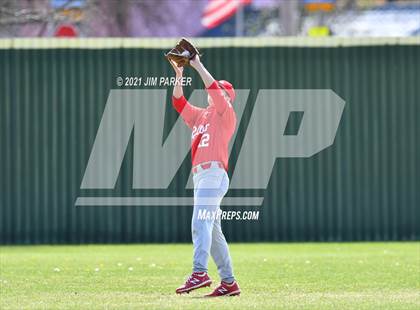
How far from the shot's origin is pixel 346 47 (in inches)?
797

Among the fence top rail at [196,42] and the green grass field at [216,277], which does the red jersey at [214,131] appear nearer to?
the green grass field at [216,277]

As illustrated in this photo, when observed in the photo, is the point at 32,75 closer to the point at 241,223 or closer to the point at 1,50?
the point at 1,50

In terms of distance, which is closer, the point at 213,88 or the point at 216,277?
the point at 213,88

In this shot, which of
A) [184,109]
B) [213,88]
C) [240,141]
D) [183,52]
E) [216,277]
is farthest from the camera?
[240,141]

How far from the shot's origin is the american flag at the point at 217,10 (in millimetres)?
30578

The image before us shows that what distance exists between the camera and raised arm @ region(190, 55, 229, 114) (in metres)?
12.0

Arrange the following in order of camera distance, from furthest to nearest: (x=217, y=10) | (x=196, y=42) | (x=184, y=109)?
(x=217, y=10)
(x=196, y=42)
(x=184, y=109)

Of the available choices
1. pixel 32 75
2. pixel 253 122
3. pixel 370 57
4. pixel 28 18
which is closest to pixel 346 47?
pixel 370 57

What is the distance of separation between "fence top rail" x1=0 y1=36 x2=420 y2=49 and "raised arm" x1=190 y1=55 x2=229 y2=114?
305 inches

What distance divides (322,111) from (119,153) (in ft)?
10.3

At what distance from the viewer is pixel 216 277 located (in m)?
14.5

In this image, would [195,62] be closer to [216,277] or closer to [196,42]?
[216,277]

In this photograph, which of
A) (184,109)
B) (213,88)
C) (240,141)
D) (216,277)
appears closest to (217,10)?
(240,141)

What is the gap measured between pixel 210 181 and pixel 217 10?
1902 centimetres
